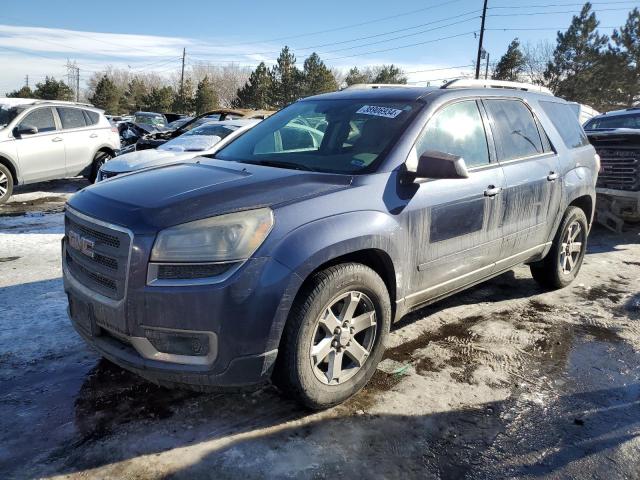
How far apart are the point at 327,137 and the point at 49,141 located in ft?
27.9

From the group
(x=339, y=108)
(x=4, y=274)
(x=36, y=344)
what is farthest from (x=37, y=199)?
(x=339, y=108)

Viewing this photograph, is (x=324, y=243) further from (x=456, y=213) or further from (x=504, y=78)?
(x=504, y=78)

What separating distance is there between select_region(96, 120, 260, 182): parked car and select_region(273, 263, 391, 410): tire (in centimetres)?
425

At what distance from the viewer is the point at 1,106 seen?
1012cm

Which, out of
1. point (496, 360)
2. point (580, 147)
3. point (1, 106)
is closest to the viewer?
point (496, 360)

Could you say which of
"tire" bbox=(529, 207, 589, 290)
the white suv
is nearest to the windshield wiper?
"tire" bbox=(529, 207, 589, 290)

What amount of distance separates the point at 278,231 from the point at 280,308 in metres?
0.38

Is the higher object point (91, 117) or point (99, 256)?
point (91, 117)

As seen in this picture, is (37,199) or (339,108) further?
(37,199)

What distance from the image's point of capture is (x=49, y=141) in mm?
10188

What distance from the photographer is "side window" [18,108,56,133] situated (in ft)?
32.6

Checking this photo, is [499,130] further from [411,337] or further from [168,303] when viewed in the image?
[168,303]

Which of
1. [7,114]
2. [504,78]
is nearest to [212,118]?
[7,114]

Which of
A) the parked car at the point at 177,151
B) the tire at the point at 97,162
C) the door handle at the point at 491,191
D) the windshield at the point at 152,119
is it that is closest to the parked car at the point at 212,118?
the tire at the point at 97,162
